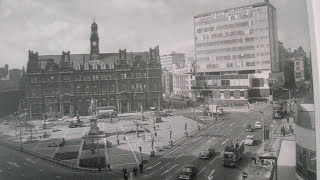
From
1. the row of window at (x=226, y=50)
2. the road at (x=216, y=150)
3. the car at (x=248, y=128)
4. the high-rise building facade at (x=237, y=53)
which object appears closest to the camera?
the road at (x=216, y=150)

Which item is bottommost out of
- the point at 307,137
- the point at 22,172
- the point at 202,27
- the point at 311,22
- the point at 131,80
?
the point at 22,172

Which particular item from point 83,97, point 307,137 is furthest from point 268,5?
point 83,97

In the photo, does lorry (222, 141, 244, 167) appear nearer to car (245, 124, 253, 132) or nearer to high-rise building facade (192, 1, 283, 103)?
car (245, 124, 253, 132)

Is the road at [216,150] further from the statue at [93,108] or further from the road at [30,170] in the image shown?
the statue at [93,108]

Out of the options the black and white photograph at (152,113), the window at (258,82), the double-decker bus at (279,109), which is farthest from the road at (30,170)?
the window at (258,82)

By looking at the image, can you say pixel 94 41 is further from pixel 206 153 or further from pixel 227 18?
pixel 206 153

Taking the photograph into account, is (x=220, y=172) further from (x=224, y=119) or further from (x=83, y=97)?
(x=83, y=97)
